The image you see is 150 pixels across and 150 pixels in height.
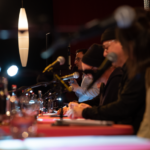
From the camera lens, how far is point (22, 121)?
117 centimetres

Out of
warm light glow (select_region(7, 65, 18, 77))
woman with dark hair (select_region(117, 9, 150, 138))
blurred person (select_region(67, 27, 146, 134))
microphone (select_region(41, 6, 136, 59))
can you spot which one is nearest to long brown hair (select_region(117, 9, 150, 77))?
woman with dark hair (select_region(117, 9, 150, 138))

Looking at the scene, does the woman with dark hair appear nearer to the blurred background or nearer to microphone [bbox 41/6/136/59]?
microphone [bbox 41/6/136/59]

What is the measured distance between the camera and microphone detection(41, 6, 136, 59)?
2.31ft

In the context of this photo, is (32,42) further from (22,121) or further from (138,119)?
(22,121)

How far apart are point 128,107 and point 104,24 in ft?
3.57

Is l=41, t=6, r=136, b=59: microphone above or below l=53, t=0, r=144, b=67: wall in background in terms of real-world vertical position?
below

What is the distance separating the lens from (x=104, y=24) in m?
0.80

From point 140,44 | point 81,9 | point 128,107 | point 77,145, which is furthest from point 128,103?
point 81,9

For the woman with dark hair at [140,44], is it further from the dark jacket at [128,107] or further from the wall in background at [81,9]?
the wall in background at [81,9]

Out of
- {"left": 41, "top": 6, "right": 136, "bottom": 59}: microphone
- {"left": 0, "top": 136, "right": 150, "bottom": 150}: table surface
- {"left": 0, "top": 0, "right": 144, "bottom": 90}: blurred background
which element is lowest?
{"left": 0, "top": 136, "right": 150, "bottom": 150}: table surface

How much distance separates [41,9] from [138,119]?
15.2 feet

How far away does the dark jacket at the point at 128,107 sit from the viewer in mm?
1753

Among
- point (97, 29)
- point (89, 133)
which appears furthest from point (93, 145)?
point (97, 29)

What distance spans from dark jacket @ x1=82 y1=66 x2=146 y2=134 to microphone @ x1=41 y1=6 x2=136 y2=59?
92 cm
